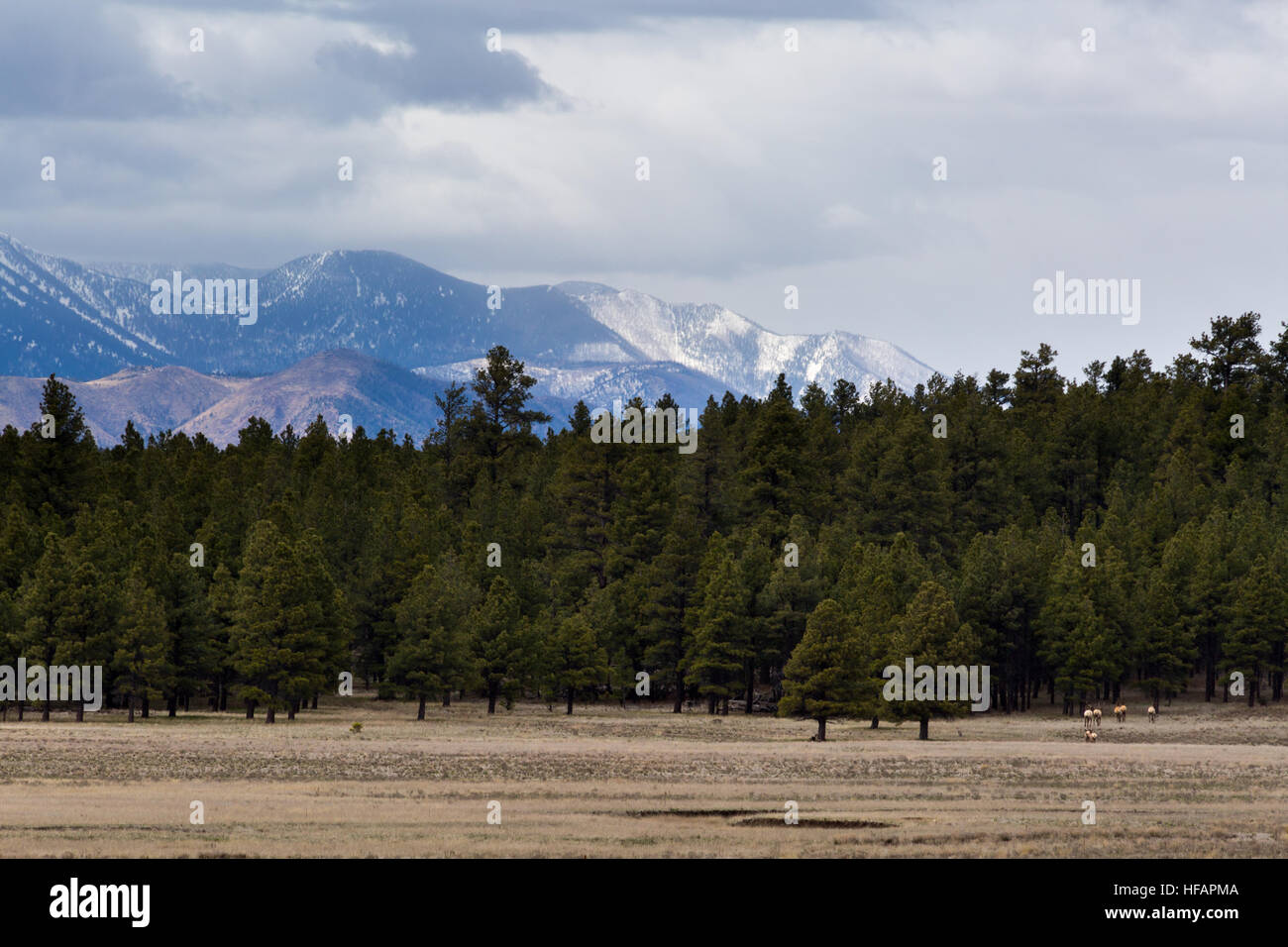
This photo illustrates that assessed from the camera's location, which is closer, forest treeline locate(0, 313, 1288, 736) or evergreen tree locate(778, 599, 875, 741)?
evergreen tree locate(778, 599, 875, 741)

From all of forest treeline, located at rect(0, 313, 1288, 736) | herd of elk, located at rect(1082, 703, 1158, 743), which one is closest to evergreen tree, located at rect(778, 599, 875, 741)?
forest treeline, located at rect(0, 313, 1288, 736)

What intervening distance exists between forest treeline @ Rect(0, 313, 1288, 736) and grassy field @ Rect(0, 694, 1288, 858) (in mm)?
9136

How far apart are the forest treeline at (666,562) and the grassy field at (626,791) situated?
9.14 metres

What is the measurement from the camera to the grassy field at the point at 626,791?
113ft

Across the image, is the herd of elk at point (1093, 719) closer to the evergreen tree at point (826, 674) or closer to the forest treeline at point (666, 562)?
the forest treeline at point (666, 562)

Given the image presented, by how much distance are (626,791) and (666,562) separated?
192 ft

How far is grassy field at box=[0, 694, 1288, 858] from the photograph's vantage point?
34438 millimetres

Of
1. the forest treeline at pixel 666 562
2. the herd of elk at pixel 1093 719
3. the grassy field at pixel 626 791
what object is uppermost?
the forest treeline at pixel 666 562

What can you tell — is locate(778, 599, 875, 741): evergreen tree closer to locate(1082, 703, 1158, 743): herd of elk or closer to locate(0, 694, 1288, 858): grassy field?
locate(0, 694, 1288, 858): grassy field

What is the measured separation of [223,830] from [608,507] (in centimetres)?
8254

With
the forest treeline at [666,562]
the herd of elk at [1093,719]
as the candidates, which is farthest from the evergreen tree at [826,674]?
the herd of elk at [1093,719]

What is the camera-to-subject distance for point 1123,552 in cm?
11369
